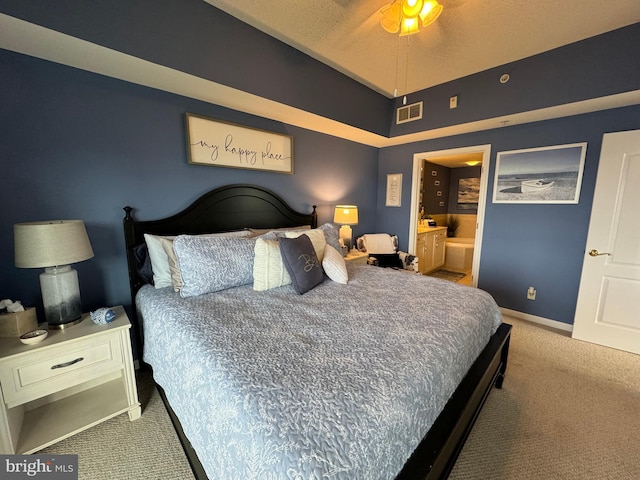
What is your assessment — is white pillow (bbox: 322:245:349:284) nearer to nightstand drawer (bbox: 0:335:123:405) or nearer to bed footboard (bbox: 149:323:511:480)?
bed footboard (bbox: 149:323:511:480)

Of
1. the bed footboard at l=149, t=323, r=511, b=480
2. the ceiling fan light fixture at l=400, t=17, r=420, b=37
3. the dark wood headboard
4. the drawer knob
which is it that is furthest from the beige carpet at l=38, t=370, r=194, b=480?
the ceiling fan light fixture at l=400, t=17, r=420, b=37

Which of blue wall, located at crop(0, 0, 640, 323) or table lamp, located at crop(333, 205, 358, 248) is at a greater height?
blue wall, located at crop(0, 0, 640, 323)

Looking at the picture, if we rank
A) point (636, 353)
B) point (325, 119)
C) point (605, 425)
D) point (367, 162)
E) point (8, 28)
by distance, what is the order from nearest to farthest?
point (8, 28), point (605, 425), point (636, 353), point (325, 119), point (367, 162)

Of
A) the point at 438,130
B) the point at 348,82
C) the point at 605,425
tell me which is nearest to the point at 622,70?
the point at 438,130

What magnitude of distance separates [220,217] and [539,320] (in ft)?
12.1

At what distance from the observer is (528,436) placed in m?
1.55

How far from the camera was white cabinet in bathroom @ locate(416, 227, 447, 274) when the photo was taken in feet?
14.3

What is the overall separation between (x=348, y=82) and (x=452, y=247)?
392 centimetres

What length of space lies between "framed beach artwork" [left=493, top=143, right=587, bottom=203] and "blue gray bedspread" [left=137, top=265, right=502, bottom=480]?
1887 mm

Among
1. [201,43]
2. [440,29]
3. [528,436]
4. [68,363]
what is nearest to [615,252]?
[528,436]

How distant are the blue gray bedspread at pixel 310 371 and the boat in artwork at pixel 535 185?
190 cm

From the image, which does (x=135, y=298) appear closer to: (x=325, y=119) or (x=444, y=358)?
(x=444, y=358)

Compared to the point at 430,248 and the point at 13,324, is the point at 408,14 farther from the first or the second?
the point at 430,248

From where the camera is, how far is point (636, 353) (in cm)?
236
